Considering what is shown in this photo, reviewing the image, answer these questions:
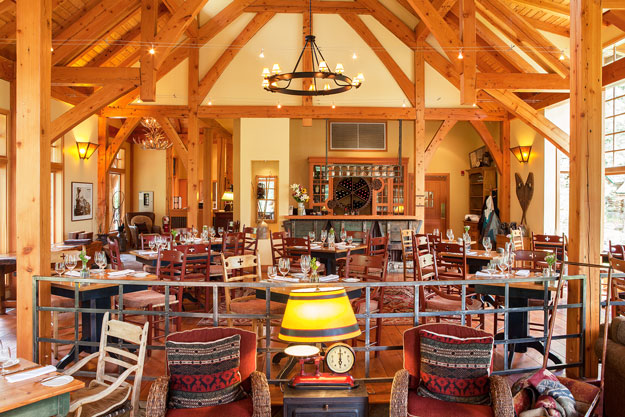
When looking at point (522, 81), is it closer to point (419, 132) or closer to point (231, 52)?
point (419, 132)

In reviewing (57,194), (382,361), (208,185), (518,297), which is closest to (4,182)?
(57,194)

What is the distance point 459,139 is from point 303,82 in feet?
19.3

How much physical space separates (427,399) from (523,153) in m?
9.81

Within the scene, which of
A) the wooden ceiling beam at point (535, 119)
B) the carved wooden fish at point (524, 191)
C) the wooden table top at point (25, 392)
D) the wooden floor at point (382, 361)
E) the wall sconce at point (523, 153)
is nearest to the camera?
the wooden table top at point (25, 392)

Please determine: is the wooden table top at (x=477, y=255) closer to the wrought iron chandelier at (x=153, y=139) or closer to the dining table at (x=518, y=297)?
the dining table at (x=518, y=297)

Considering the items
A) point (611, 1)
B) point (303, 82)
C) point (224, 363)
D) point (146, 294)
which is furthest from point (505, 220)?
point (224, 363)

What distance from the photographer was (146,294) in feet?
18.4

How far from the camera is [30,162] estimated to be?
4039 mm

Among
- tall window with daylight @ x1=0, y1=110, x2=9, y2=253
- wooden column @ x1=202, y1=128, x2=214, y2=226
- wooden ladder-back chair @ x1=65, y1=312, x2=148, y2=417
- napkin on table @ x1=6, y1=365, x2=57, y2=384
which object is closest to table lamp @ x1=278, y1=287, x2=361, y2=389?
wooden ladder-back chair @ x1=65, y1=312, x2=148, y2=417

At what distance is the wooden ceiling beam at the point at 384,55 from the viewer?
12.3m

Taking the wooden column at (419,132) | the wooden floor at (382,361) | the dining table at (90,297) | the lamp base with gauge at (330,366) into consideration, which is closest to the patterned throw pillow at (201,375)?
the lamp base with gauge at (330,366)

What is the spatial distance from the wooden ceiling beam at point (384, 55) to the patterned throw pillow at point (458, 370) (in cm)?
982

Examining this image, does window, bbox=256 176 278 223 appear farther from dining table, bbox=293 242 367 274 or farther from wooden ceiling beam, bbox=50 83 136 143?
wooden ceiling beam, bbox=50 83 136 143

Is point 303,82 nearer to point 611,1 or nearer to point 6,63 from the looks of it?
point 6,63
